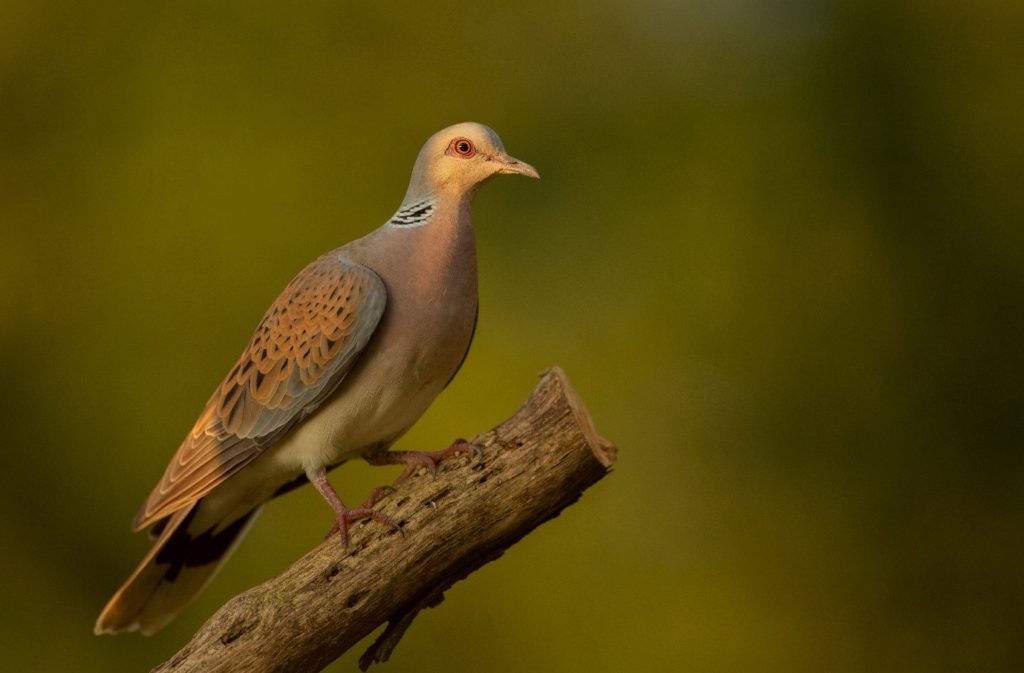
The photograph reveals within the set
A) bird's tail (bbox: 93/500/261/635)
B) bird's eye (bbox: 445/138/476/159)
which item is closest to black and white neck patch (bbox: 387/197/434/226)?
bird's eye (bbox: 445/138/476/159)

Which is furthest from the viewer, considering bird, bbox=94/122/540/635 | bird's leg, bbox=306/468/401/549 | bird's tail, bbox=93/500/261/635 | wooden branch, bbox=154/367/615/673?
bird's tail, bbox=93/500/261/635

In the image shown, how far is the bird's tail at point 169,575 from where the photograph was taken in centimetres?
395

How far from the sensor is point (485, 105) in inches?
280

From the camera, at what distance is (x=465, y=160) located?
366 centimetres

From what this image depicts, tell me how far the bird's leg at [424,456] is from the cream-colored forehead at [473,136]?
84 cm

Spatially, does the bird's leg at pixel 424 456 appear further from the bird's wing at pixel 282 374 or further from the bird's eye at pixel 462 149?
the bird's eye at pixel 462 149

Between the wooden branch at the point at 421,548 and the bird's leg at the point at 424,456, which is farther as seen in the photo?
the bird's leg at the point at 424,456

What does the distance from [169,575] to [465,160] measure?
158 cm

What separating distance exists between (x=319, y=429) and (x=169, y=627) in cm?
306

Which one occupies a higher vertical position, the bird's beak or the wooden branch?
the bird's beak

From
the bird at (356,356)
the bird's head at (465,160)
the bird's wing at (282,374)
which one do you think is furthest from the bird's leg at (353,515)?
the bird's head at (465,160)

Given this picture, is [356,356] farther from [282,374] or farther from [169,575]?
[169,575]

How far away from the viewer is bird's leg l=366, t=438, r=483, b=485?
133 inches

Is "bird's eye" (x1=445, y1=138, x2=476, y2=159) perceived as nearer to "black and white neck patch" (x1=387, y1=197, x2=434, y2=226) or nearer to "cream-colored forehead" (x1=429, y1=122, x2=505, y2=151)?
"cream-colored forehead" (x1=429, y1=122, x2=505, y2=151)
